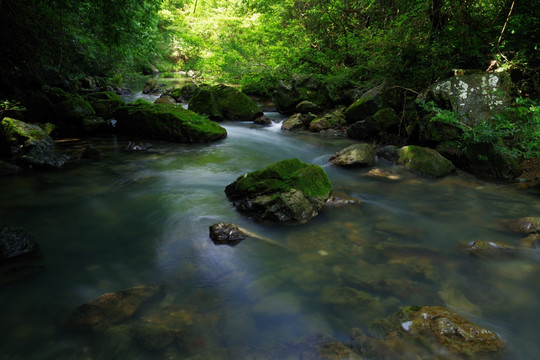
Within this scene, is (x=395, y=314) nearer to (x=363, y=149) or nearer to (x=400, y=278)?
(x=400, y=278)

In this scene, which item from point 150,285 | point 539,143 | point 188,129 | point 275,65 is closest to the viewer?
point 150,285

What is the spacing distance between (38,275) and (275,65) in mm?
15163

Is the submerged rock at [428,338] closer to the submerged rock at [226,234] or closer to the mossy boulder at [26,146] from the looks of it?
the submerged rock at [226,234]

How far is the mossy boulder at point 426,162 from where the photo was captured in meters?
7.17

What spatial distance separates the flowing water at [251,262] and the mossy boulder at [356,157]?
84 centimetres

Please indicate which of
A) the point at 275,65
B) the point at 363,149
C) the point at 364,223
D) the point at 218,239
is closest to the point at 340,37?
the point at 275,65

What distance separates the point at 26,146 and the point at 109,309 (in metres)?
6.62

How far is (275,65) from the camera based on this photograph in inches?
645

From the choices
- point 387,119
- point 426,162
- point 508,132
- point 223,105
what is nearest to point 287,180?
point 426,162

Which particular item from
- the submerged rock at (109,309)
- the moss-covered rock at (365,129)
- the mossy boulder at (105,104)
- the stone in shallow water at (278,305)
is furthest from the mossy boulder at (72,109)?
the stone in shallow water at (278,305)

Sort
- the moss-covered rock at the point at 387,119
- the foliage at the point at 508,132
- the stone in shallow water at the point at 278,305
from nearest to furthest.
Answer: the stone in shallow water at the point at 278,305 < the foliage at the point at 508,132 < the moss-covered rock at the point at 387,119

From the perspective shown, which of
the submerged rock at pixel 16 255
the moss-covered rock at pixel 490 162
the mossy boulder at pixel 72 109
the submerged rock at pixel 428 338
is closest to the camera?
the submerged rock at pixel 428 338

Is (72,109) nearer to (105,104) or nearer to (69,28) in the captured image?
(105,104)

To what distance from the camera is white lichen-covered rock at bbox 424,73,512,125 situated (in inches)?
292
